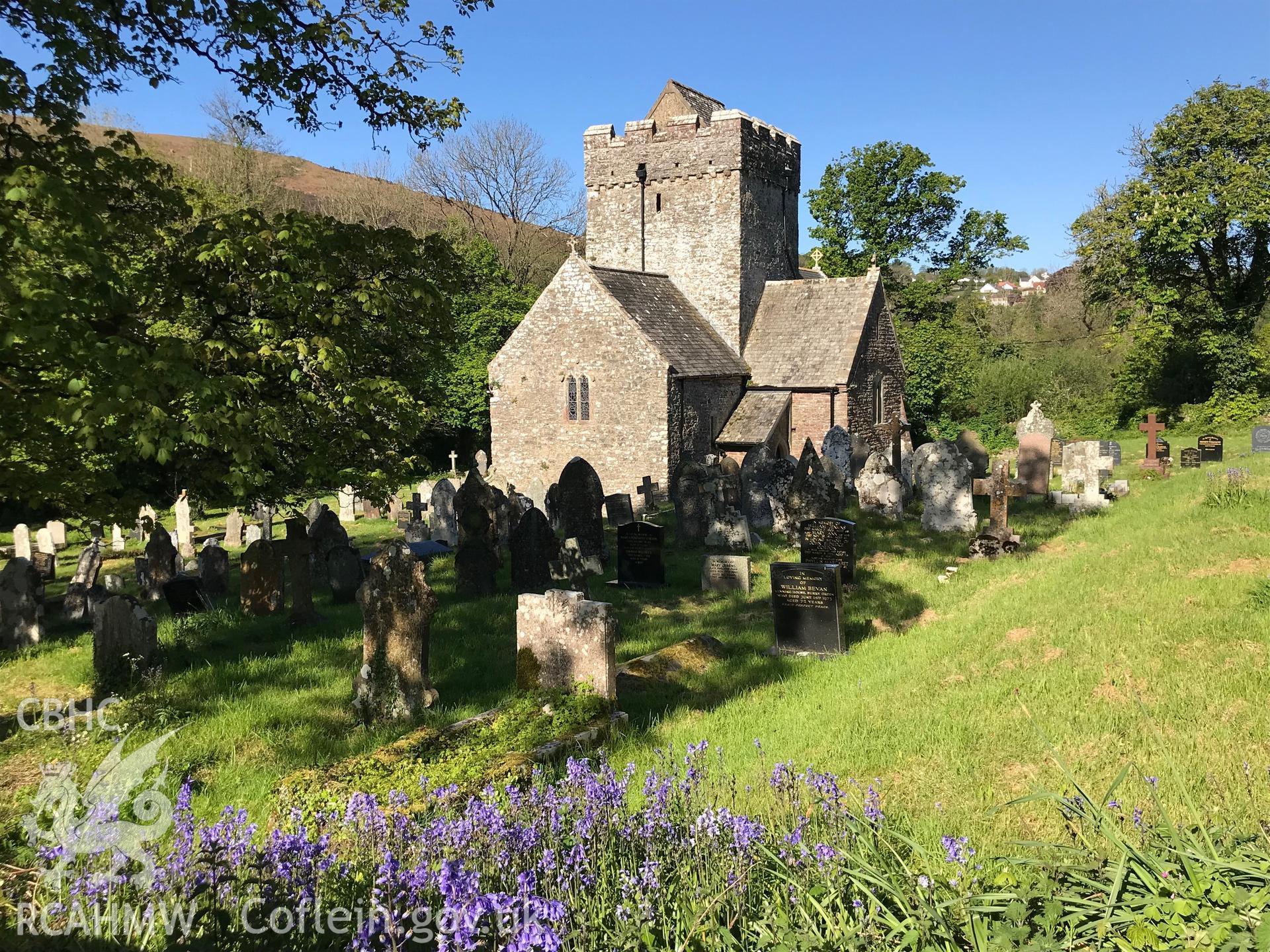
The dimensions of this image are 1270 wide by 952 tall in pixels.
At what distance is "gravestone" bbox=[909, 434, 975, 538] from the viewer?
1741 cm

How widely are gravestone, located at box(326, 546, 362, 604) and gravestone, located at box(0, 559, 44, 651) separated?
3754mm

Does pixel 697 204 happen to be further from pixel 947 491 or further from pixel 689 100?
pixel 947 491

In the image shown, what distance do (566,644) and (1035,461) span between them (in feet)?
53.0

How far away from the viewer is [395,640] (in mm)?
8586

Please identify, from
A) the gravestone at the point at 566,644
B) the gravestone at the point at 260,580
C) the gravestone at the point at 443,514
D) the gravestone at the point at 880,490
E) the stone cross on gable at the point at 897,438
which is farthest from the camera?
the stone cross on gable at the point at 897,438

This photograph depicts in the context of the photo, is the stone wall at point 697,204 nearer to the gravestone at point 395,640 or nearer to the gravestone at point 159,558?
the gravestone at point 159,558

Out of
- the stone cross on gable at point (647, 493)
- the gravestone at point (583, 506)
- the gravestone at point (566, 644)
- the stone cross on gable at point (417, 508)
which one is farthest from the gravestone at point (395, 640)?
the stone cross on gable at point (647, 493)

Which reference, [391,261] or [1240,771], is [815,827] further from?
[391,261]

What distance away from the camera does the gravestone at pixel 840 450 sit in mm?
22641

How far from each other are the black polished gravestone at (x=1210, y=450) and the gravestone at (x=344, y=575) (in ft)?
75.4

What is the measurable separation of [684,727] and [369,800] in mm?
3417

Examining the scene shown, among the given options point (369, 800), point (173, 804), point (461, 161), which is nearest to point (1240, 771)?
point (369, 800)

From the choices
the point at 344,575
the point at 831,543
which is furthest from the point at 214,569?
the point at 831,543

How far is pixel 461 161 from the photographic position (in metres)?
53.6
